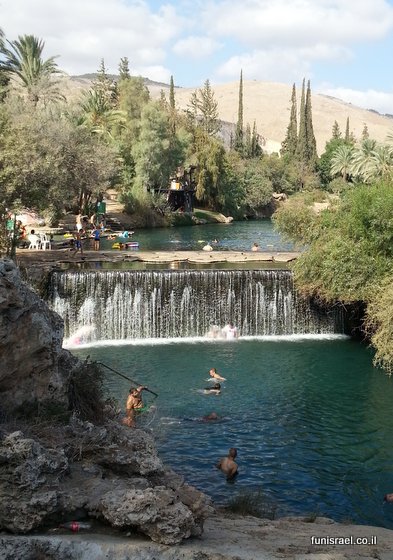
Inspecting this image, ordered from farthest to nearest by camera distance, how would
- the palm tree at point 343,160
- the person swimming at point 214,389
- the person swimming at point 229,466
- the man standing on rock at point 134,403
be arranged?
the palm tree at point 343,160 < the person swimming at point 214,389 < the man standing on rock at point 134,403 < the person swimming at point 229,466

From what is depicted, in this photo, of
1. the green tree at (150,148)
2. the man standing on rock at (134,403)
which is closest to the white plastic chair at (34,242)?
the man standing on rock at (134,403)

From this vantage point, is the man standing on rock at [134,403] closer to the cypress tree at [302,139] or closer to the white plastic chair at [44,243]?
the white plastic chair at [44,243]

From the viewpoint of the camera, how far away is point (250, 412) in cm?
1490

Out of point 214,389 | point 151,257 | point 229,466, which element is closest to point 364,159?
point 151,257

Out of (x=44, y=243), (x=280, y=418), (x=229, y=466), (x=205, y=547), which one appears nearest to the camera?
(x=205, y=547)

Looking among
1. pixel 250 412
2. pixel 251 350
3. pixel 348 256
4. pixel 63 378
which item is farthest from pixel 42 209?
pixel 63 378

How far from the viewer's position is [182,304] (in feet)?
74.0

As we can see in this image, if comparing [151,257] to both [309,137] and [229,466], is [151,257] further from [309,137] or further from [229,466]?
[309,137]

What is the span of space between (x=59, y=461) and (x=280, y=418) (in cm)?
894

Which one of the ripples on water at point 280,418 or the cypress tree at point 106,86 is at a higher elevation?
the cypress tree at point 106,86
